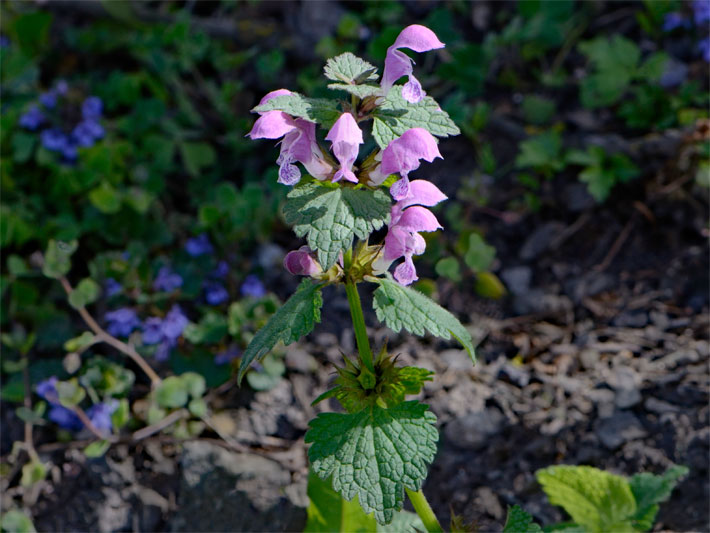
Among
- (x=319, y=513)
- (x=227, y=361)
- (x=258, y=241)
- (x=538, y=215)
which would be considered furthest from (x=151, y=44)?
(x=319, y=513)

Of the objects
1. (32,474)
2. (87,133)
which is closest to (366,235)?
(32,474)

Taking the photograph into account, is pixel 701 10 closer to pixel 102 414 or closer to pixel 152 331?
pixel 152 331

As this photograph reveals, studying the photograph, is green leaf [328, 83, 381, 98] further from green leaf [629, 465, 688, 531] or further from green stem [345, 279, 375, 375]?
green leaf [629, 465, 688, 531]

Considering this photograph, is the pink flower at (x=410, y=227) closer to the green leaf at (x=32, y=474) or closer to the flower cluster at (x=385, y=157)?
the flower cluster at (x=385, y=157)

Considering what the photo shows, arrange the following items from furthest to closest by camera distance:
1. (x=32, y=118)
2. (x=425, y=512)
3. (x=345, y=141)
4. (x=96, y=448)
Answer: (x=32, y=118), (x=96, y=448), (x=425, y=512), (x=345, y=141)

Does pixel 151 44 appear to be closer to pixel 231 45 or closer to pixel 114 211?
pixel 231 45

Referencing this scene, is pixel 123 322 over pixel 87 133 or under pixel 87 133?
under

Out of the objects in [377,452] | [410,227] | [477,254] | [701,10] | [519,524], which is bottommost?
[519,524]

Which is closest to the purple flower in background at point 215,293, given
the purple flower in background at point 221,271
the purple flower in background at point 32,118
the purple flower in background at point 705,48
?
the purple flower in background at point 221,271
